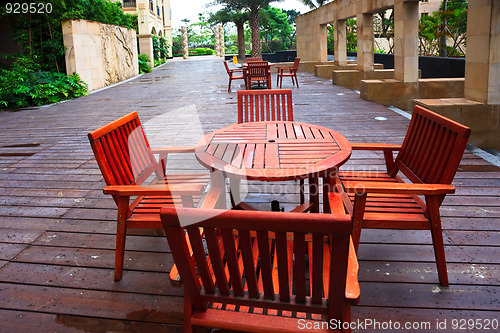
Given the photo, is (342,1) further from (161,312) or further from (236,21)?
(236,21)

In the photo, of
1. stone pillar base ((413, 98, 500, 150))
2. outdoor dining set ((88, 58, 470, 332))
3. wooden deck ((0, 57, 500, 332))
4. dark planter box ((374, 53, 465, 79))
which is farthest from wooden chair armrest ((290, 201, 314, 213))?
dark planter box ((374, 53, 465, 79))

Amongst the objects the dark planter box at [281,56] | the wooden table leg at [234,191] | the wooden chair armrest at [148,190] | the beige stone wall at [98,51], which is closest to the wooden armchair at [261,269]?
the wooden chair armrest at [148,190]

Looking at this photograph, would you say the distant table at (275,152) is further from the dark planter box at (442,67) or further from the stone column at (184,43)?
the stone column at (184,43)

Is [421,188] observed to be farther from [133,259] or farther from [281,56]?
[281,56]

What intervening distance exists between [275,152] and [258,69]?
8.95 metres

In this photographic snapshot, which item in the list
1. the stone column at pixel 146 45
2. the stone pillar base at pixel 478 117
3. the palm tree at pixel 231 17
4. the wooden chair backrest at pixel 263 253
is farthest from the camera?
the palm tree at pixel 231 17

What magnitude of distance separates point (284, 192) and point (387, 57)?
1588 cm

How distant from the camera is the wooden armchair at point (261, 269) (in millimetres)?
1329

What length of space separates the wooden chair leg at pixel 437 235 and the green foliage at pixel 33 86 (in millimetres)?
11114

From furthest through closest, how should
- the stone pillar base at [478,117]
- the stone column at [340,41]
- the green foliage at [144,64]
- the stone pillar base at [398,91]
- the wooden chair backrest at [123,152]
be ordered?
the green foliage at [144,64]
the stone column at [340,41]
the stone pillar base at [398,91]
the stone pillar base at [478,117]
the wooden chair backrest at [123,152]

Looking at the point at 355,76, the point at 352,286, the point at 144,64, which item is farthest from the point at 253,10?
the point at 352,286

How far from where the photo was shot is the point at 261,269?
4.99 feet

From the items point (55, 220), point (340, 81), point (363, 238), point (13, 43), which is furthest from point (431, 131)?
point (13, 43)

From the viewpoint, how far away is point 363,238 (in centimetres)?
304
